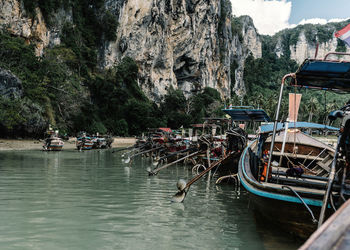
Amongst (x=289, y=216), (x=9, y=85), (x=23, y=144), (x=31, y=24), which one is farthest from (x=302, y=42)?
(x=289, y=216)

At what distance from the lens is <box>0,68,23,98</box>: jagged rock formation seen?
89.6 ft

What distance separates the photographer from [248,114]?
12.8m

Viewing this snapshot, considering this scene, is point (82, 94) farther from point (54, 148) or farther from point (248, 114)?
point (248, 114)

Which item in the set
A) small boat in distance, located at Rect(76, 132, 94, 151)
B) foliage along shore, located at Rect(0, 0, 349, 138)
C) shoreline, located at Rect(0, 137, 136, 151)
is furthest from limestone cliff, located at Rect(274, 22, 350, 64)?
small boat in distance, located at Rect(76, 132, 94, 151)

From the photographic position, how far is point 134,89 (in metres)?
51.0

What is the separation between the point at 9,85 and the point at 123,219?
25.9 metres

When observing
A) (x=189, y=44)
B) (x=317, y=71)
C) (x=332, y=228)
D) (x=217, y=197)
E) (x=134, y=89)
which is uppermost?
(x=189, y=44)

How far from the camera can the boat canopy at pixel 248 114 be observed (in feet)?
40.6

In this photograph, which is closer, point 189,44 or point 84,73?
point 84,73

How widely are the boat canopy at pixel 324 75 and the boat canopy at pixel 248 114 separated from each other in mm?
5765

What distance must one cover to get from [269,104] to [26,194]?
51.9 m

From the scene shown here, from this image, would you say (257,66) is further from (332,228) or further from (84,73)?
(332,228)

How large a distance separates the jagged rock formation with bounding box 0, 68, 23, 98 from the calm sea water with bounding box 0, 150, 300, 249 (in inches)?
788

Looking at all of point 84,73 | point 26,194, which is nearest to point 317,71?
point 26,194
